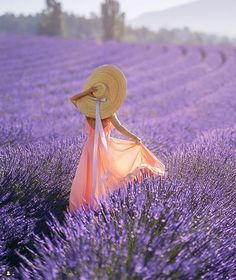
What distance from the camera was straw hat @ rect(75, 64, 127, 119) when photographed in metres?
3.24

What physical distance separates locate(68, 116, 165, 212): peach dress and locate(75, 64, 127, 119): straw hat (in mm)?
129

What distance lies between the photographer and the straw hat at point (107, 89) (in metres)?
3.24

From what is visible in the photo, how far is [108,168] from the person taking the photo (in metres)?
3.21

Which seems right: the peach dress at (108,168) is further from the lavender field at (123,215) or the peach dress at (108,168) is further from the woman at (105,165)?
the lavender field at (123,215)

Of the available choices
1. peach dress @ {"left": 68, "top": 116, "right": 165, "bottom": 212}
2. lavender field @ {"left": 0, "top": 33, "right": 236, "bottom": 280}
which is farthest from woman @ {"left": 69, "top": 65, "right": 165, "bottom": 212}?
lavender field @ {"left": 0, "top": 33, "right": 236, "bottom": 280}

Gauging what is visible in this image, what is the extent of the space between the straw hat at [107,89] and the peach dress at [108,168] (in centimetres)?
13

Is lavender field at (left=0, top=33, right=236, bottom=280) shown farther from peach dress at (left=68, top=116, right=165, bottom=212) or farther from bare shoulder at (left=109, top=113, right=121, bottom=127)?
bare shoulder at (left=109, top=113, right=121, bottom=127)

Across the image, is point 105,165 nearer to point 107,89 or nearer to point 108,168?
point 108,168

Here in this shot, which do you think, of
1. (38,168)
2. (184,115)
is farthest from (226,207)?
(184,115)

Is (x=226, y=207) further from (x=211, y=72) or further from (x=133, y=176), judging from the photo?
(x=211, y=72)

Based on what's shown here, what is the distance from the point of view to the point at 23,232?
104 inches

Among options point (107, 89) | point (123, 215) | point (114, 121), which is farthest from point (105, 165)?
point (123, 215)

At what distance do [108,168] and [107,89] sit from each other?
18.7 inches

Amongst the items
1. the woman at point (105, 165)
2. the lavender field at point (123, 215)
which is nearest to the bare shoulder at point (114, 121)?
the woman at point (105, 165)
